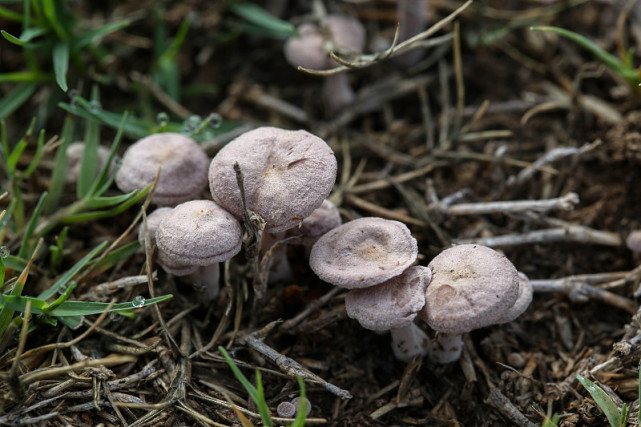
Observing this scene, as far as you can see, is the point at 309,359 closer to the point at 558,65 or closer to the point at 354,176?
the point at 354,176

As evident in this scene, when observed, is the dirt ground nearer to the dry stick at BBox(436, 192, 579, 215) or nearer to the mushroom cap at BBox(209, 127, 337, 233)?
the dry stick at BBox(436, 192, 579, 215)

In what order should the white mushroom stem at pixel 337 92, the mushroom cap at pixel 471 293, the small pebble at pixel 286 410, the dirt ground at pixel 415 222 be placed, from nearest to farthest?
the mushroom cap at pixel 471 293 → the small pebble at pixel 286 410 → the dirt ground at pixel 415 222 → the white mushroom stem at pixel 337 92

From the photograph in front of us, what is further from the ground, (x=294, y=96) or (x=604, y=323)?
(x=294, y=96)

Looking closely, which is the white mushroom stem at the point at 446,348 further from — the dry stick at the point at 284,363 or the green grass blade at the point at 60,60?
the green grass blade at the point at 60,60

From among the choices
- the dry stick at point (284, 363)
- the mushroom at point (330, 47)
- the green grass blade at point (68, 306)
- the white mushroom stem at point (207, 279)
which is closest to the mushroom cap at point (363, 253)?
the dry stick at point (284, 363)

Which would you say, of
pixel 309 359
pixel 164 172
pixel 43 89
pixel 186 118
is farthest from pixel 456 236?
pixel 43 89
